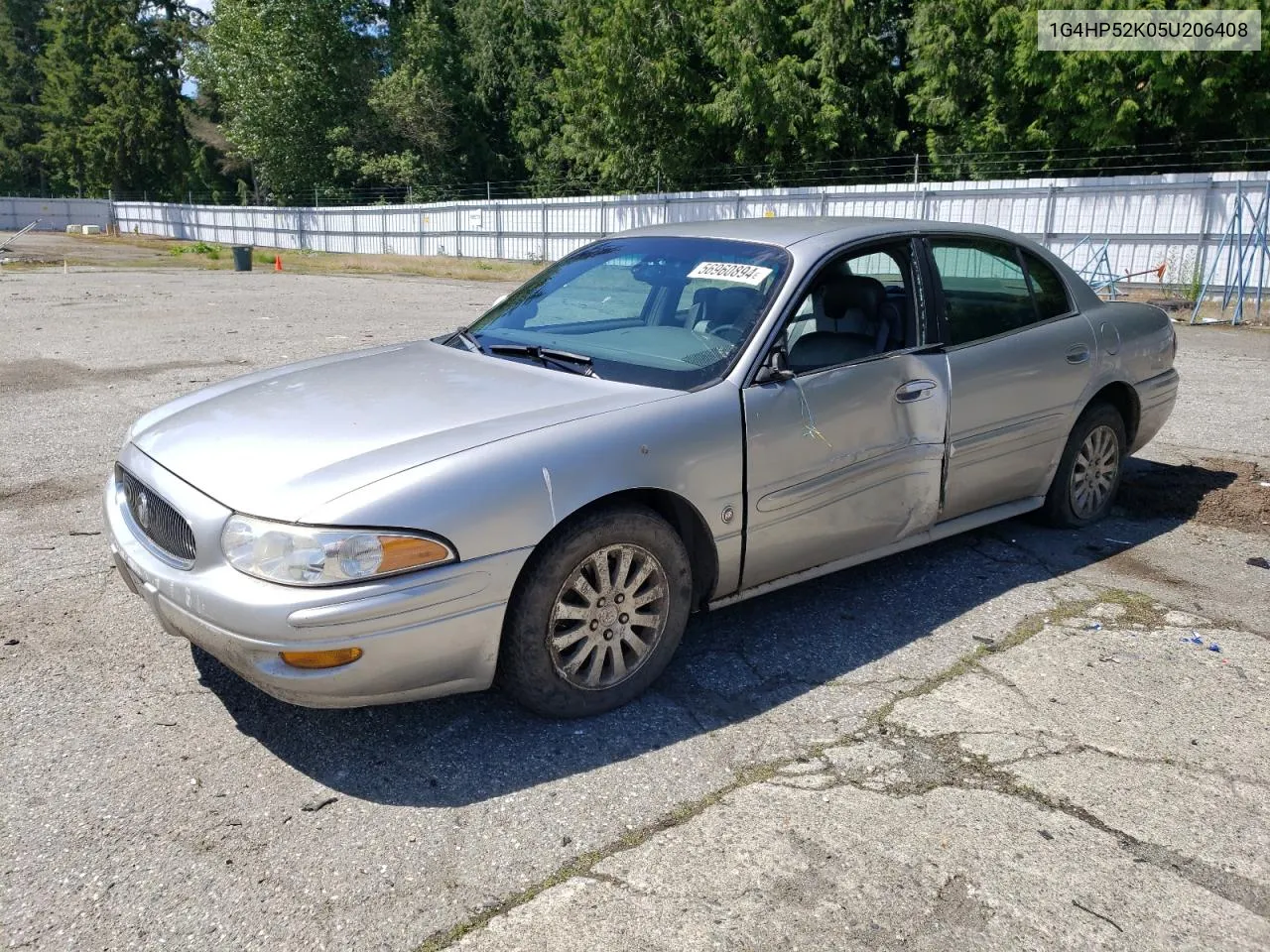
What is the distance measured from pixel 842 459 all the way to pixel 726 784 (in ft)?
4.75

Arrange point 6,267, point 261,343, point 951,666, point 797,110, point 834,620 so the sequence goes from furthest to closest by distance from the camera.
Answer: point 797,110, point 6,267, point 261,343, point 834,620, point 951,666

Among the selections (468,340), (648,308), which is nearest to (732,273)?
(648,308)

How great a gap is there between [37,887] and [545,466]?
172cm

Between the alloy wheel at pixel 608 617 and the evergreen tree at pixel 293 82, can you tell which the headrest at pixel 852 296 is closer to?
the alloy wheel at pixel 608 617

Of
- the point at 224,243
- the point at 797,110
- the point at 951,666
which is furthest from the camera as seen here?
the point at 224,243

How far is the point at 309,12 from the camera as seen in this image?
52.0m

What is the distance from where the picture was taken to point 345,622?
9.53ft

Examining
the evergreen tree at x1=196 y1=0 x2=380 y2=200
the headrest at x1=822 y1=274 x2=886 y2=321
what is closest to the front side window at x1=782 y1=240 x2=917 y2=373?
the headrest at x1=822 y1=274 x2=886 y2=321

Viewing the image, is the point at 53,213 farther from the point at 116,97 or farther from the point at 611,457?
the point at 611,457

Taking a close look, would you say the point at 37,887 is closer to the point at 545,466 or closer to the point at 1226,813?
the point at 545,466

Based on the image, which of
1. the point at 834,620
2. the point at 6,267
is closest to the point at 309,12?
the point at 6,267

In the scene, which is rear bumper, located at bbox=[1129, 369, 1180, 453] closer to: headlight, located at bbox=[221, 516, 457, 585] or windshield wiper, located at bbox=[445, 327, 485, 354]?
windshield wiper, located at bbox=[445, 327, 485, 354]

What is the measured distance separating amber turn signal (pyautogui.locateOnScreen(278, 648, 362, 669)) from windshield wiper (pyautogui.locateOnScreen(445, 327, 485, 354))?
5.70ft

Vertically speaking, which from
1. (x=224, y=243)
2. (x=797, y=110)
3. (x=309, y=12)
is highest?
(x=309, y=12)
